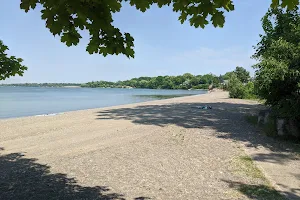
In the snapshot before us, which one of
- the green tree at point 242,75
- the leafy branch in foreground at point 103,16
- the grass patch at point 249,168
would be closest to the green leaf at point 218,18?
the leafy branch in foreground at point 103,16

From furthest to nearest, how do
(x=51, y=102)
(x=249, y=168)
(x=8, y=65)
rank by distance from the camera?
(x=51, y=102) < (x=249, y=168) < (x=8, y=65)

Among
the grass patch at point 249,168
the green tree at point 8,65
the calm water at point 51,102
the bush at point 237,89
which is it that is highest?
the green tree at point 8,65

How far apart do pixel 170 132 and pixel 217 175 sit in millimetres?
5451

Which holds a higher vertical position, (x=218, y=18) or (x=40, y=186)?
(x=218, y=18)

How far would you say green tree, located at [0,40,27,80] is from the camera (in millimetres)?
5380

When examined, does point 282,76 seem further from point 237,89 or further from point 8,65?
point 237,89

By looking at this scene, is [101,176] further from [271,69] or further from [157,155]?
[271,69]

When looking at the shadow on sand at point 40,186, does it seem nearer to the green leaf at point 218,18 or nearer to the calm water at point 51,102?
the green leaf at point 218,18

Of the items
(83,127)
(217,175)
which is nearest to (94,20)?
(217,175)

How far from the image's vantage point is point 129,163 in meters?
7.43

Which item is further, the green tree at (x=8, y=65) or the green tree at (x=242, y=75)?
A: the green tree at (x=242, y=75)

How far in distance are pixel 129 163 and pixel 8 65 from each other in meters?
3.64

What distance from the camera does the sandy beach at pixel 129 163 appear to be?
554cm

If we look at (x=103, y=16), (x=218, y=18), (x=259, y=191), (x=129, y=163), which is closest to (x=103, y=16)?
(x=103, y=16)
